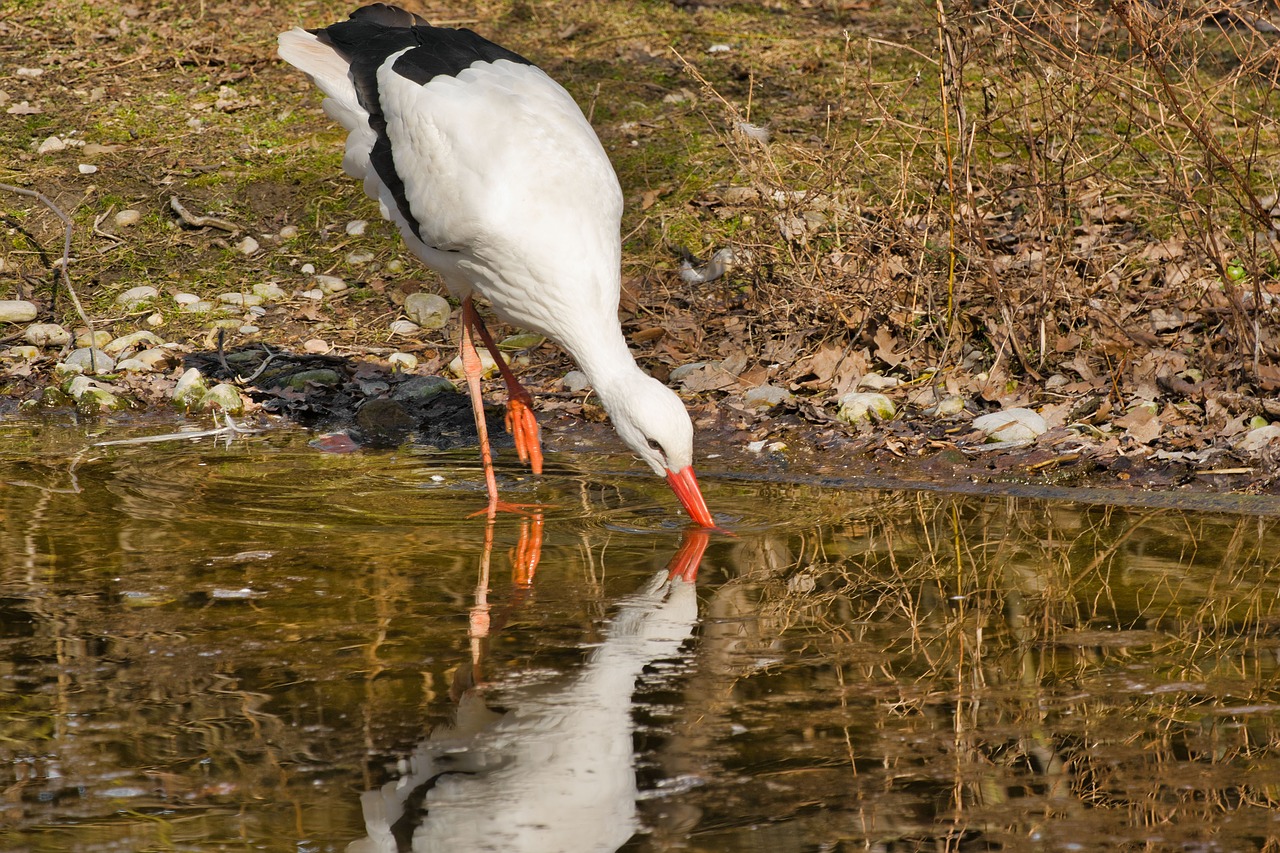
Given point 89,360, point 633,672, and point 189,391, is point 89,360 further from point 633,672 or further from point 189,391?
point 633,672

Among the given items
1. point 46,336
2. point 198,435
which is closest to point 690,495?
point 198,435

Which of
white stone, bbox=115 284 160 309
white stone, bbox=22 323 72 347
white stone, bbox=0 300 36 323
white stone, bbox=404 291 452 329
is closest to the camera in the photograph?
white stone, bbox=22 323 72 347

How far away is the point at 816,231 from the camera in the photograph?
21.6 feet

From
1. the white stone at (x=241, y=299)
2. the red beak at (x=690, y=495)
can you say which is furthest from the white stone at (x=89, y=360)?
the red beak at (x=690, y=495)

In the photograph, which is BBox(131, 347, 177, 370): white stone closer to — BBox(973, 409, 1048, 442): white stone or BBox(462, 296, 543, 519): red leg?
BBox(462, 296, 543, 519): red leg

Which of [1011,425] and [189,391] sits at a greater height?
[1011,425]

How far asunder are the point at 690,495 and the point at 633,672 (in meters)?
1.32

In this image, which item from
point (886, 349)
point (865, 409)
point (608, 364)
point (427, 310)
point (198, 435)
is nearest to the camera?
point (608, 364)

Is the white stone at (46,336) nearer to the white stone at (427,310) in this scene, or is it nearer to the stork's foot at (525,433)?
the white stone at (427,310)

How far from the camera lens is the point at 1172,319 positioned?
6.21 meters

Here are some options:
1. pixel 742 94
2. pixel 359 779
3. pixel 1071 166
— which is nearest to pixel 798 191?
pixel 1071 166

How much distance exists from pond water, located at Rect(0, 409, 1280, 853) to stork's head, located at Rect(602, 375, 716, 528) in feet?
0.45

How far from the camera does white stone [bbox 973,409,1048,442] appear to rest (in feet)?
18.5

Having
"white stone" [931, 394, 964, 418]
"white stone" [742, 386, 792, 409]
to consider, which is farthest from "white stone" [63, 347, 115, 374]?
Result: "white stone" [931, 394, 964, 418]
